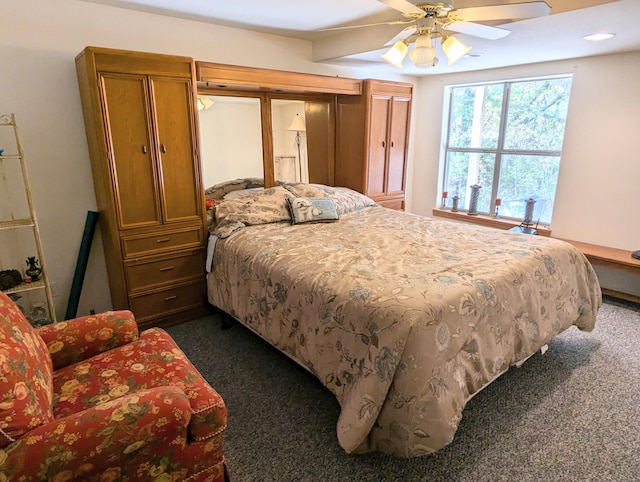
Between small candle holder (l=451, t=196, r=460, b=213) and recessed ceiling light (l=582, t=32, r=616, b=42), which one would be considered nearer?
recessed ceiling light (l=582, t=32, r=616, b=42)

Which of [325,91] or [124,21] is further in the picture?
[325,91]

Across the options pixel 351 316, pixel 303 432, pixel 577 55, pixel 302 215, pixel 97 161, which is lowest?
pixel 303 432

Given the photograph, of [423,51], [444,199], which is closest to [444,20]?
[423,51]

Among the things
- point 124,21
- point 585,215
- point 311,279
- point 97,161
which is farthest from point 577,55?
point 97,161

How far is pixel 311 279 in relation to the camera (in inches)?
81.5

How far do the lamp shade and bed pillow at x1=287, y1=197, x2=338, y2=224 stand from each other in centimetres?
91

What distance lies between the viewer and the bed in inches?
63.5

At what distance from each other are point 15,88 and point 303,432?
9.36ft

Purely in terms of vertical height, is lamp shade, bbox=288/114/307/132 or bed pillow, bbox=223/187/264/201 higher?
lamp shade, bbox=288/114/307/132

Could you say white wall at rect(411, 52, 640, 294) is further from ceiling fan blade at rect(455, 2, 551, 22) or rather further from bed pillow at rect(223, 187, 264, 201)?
bed pillow at rect(223, 187, 264, 201)

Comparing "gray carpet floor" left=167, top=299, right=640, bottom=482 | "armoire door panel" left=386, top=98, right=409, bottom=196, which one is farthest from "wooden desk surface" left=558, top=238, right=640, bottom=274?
"armoire door panel" left=386, top=98, right=409, bottom=196

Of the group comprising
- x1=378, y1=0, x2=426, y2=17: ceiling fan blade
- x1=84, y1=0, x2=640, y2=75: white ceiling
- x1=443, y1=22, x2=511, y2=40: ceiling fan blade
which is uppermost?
x1=84, y1=0, x2=640, y2=75: white ceiling

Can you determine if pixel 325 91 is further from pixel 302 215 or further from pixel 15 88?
pixel 15 88

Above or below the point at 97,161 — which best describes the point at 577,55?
above
